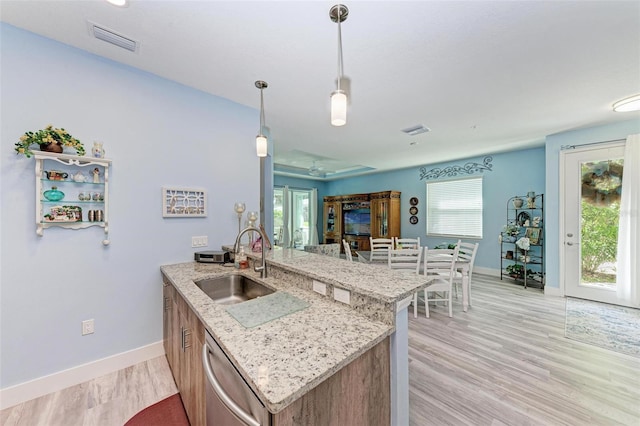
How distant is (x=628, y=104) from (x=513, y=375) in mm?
3220

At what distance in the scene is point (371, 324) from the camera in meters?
1.17

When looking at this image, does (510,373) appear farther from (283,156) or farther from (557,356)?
(283,156)

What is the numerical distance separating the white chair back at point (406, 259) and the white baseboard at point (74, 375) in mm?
2725

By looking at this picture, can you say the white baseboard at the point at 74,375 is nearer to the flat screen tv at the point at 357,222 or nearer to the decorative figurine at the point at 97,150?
the decorative figurine at the point at 97,150

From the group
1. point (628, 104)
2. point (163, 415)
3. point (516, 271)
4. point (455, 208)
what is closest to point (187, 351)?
point (163, 415)

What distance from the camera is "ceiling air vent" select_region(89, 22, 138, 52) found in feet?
5.70

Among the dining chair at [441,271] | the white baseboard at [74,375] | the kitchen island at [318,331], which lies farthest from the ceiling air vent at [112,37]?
the dining chair at [441,271]

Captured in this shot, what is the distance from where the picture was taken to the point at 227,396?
929mm

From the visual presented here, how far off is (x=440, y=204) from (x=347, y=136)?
3.35 meters

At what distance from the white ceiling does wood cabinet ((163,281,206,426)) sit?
190 centimetres

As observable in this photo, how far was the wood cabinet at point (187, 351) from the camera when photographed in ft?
4.34

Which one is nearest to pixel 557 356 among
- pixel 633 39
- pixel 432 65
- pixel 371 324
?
pixel 371 324

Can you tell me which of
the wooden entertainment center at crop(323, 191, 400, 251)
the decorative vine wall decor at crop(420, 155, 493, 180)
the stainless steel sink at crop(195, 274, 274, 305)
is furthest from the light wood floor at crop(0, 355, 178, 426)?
the decorative vine wall decor at crop(420, 155, 493, 180)

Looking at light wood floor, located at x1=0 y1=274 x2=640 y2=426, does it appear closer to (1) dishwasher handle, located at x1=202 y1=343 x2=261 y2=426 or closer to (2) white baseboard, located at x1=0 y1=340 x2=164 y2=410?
(2) white baseboard, located at x1=0 y1=340 x2=164 y2=410
